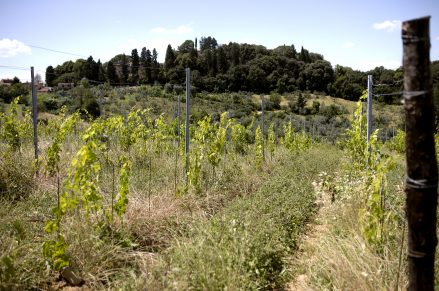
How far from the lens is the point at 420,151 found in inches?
69.6

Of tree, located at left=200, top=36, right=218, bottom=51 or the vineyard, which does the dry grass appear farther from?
tree, located at left=200, top=36, right=218, bottom=51

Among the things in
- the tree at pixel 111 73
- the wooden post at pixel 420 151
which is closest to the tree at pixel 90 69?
the tree at pixel 111 73

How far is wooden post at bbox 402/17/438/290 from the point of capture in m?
1.71

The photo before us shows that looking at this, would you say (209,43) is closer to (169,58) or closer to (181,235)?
(169,58)

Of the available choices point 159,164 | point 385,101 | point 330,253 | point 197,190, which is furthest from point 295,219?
point 385,101

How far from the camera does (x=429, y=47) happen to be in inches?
68.2

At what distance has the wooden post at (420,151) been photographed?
67.4 inches

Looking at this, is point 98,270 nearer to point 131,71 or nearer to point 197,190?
point 197,190

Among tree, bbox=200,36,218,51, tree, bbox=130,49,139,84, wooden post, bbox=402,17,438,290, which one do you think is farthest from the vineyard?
tree, bbox=200,36,218,51

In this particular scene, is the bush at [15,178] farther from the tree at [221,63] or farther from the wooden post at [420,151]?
the tree at [221,63]

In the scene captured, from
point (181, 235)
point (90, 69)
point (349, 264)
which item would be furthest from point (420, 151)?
point (90, 69)

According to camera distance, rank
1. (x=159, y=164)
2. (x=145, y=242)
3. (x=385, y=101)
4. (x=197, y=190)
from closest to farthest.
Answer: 1. (x=145, y=242)
2. (x=197, y=190)
3. (x=159, y=164)
4. (x=385, y=101)

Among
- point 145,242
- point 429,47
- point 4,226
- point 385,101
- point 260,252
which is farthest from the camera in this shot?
point 385,101

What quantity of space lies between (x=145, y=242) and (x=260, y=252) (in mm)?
1595
